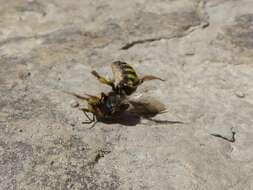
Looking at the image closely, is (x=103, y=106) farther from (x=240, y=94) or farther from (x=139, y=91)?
(x=240, y=94)

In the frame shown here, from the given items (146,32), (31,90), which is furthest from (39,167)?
(146,32)

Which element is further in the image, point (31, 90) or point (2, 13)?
point (2, 13)

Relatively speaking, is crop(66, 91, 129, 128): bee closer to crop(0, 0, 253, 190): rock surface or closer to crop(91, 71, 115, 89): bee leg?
crop(0, 0, 253, 190): rock surface

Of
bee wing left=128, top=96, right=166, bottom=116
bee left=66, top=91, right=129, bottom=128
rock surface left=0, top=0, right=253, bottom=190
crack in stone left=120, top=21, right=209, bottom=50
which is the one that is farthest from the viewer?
crack in stone left=120, top=21, right=209, bottom=50

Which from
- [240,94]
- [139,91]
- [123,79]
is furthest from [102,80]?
[240,94]

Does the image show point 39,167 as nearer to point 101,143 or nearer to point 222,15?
point 101,143

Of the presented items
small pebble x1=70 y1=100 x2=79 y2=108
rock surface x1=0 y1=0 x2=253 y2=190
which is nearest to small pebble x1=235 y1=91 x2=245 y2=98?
rock surface x1=0 y1=0 x2=253 y2=190

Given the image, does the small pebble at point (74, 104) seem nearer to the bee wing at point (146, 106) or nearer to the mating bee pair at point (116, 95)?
the mating bee pair at point (116, 95)

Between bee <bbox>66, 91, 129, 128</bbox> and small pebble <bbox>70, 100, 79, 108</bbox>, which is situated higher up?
bee <bbox>66, 91, 129, 128</bbox>

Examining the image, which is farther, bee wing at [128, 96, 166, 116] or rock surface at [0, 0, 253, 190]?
bee wing at [128, 96, 166, 116]
